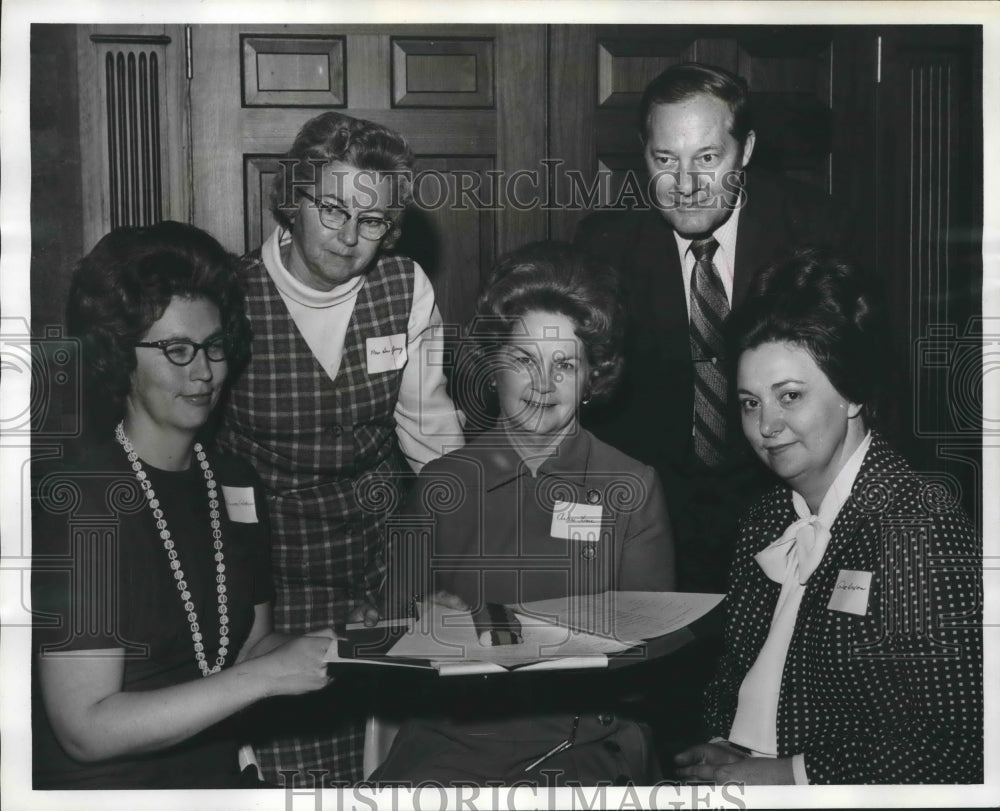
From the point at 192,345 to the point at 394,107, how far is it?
67 cm

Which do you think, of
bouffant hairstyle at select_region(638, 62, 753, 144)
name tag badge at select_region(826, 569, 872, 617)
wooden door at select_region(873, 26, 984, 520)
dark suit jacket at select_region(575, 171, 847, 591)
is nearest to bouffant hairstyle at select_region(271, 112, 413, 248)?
dark suit jacket at select_region(575, 171, 847, 591)

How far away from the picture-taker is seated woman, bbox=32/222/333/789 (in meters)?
1.97

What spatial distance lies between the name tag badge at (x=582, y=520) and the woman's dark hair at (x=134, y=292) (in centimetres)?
78

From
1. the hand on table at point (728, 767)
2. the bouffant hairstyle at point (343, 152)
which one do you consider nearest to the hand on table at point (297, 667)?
the hand on table at point (728, 767)

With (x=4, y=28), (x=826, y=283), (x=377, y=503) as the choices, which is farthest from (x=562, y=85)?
(x=4, y=28)

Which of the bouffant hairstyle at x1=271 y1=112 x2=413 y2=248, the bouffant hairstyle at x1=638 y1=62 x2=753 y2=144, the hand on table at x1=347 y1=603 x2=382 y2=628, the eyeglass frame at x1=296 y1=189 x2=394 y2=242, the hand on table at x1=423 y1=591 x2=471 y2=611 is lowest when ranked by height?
the hand on table at x1=347 y1=603 x2=382 y2=628

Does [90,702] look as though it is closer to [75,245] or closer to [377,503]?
[377,503]

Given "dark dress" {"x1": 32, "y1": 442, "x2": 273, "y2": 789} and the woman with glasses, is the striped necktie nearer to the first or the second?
the woman with glasses

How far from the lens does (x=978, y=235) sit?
2.21 m

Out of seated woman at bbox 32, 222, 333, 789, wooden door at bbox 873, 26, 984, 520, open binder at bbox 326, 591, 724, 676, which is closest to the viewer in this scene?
open binder at bbox 326, 591, 724, 676

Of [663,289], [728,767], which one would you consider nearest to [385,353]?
[663,289]

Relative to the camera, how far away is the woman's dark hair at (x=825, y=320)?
2084 millimetres

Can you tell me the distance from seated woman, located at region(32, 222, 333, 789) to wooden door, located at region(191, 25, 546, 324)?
0.56 ft

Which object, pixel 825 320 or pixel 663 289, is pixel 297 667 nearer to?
pixel 663 289
